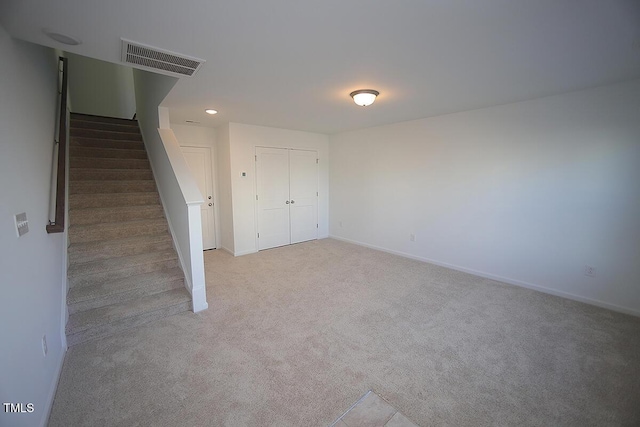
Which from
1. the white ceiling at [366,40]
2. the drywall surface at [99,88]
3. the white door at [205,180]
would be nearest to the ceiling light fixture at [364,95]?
the white ceiling at [366,40]

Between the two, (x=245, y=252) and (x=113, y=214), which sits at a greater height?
(x=113, y=214)

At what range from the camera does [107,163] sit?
3.99 m

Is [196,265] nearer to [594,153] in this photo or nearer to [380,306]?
[380,306]

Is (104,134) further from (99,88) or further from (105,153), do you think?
(99,88)


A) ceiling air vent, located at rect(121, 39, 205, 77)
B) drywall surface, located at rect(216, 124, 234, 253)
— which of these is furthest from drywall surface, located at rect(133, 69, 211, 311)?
drywall surface, located at rect(216, 124, 234, 253)

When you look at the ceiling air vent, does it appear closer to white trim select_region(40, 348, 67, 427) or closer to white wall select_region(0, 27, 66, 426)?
white wall select_region(0, 27, 66, 426)

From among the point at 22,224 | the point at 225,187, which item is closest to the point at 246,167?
the point at 225,187

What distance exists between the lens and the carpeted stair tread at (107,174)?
3.65 metres

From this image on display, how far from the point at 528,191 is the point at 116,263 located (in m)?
4.98

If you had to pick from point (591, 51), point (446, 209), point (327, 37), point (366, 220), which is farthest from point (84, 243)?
A: point (591, 51)

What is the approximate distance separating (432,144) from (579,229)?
2093 millimetres

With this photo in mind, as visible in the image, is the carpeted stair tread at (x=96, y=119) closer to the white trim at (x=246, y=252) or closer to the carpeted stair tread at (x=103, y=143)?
the carpeted stair tread at (x=103, y=143)

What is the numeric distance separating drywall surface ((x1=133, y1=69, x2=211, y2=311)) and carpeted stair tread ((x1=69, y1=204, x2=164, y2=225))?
170 millimetres

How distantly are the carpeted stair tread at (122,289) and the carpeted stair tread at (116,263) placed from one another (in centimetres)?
14
